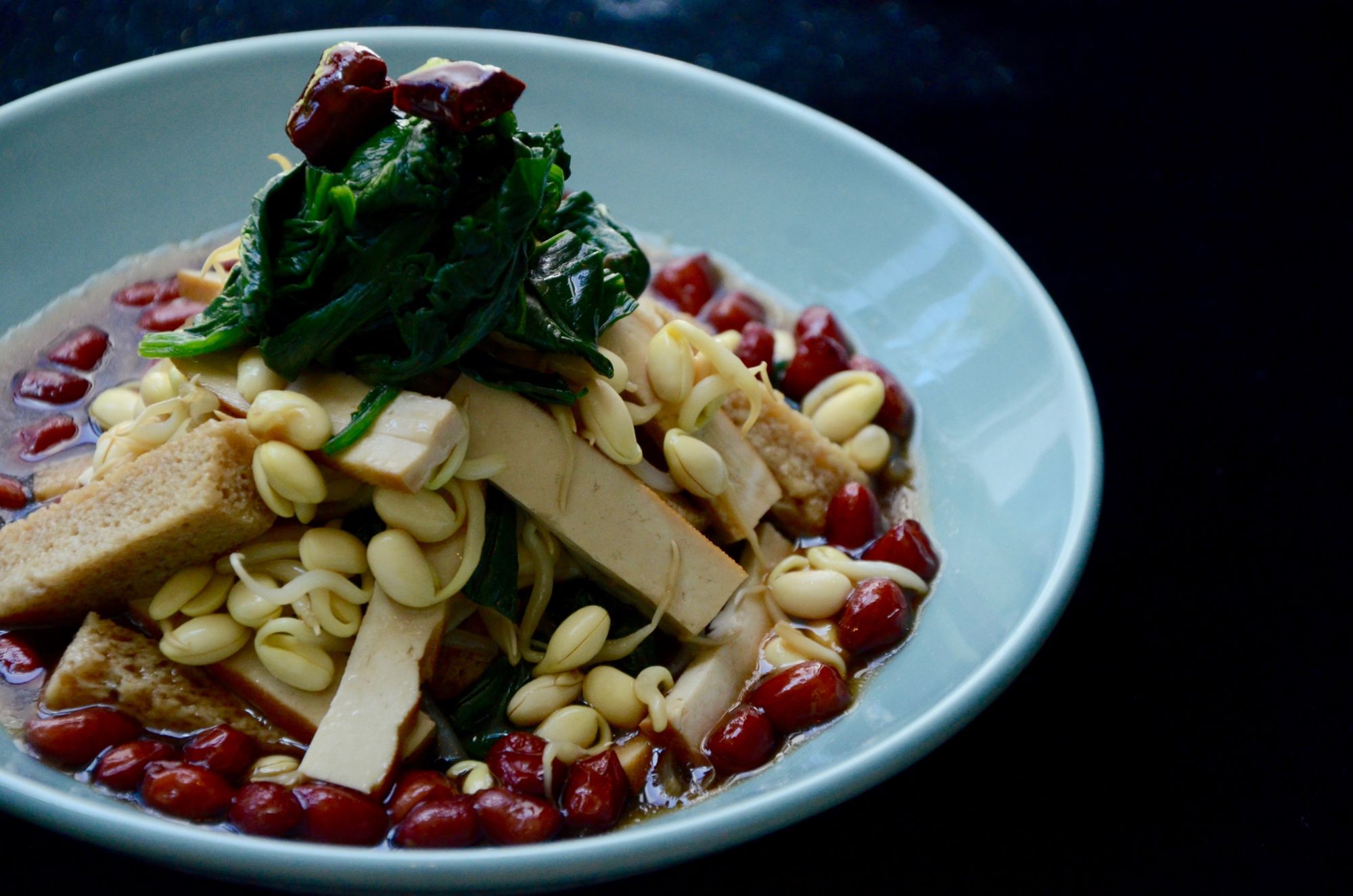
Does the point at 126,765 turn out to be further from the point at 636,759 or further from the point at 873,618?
the point at 873,618

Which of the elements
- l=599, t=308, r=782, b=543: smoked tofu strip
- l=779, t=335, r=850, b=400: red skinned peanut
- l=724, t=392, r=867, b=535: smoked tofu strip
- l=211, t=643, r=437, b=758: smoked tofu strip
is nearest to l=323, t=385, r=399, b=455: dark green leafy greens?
l=211, t=643, r=437, b=758: smoked tofu strip

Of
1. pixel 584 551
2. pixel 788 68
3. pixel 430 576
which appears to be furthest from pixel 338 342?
pixel 788 68

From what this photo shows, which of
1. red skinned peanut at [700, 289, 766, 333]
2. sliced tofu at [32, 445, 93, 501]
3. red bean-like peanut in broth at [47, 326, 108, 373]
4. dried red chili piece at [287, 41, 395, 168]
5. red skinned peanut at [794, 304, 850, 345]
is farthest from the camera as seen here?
red skinned peanut at [700, 289, 766, 333]

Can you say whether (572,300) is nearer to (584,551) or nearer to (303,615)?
(584,551)

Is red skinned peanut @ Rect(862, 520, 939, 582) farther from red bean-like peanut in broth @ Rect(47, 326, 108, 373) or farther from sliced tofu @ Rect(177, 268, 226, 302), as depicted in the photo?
red bean-like peanut in broth @ Rect(47, 326, 108, 373)

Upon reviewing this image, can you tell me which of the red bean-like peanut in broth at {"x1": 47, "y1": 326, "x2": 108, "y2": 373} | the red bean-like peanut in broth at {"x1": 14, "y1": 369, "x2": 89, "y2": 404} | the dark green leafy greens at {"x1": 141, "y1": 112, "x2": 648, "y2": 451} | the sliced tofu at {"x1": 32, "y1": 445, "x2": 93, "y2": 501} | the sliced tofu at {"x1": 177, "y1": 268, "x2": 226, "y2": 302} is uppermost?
the dark green leafy greens at {"x1": 141, "y1": 112, "x2": 648, "y2": 451}

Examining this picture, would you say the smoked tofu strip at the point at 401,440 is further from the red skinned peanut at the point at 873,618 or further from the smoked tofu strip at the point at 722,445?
the red skinned peanut at the point at 873,618
